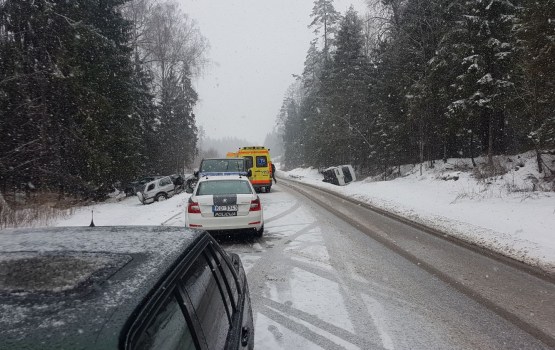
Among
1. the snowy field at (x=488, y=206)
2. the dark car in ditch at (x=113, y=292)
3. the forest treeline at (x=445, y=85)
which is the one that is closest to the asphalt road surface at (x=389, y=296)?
the snowy field at (x=488, y=206)

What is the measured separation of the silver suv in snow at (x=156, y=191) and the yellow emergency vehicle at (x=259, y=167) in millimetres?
6436

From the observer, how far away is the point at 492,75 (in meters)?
18.5

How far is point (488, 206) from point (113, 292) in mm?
13817

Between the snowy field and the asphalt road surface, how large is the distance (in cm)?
117

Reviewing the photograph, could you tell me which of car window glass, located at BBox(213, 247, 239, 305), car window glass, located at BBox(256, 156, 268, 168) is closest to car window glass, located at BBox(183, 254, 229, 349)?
car window glass, located at BBox(213, 247, 239, 305)

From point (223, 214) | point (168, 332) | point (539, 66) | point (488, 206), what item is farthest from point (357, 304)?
point (539, 66)

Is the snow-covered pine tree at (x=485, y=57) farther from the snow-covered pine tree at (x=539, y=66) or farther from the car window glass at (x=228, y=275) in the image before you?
the car window glass at (x=228, y=275)

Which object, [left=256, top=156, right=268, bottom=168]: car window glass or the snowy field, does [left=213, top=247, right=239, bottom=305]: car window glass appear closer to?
the snowy field

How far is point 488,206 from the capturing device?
1275 centimetres

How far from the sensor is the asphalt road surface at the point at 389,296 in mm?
4145

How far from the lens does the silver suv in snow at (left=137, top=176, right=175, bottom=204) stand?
83.3 ft

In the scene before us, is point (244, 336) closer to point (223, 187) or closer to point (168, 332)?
point (168, 332)

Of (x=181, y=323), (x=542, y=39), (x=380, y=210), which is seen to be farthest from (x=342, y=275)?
(x=542, y=39)

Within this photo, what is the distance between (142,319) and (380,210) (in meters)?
14.2
